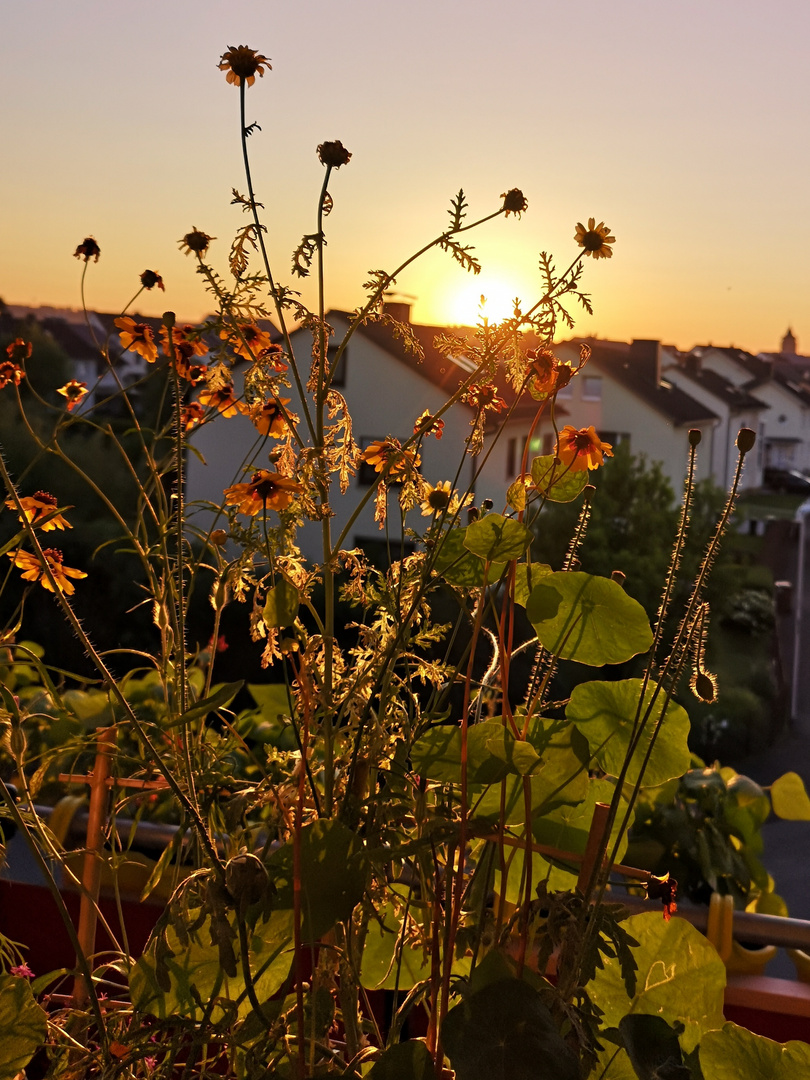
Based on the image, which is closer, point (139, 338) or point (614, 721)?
point (614, 721)

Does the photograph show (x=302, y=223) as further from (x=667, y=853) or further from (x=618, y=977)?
(x=667, y=853)

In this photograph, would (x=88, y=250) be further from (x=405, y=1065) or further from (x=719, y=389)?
(x=719, y=389)

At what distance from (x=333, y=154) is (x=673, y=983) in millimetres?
572

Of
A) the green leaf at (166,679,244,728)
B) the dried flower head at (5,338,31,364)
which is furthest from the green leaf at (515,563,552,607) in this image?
the dried flower head at (5,338,31,364)

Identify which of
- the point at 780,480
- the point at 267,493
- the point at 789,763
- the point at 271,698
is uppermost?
the point at 267,493

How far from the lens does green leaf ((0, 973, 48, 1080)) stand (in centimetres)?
63

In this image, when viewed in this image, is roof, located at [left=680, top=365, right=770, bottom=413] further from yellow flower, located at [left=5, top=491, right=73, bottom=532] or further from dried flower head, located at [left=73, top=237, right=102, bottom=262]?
yellow flower, located at [left=5, top=491, right=73, bottom=532]

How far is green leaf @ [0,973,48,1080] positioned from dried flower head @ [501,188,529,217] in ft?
1.80

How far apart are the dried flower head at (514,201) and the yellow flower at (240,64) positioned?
0.55 ft

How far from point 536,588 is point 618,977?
11.3 inches

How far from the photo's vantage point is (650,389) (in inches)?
672

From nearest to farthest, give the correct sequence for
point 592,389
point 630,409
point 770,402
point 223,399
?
point 223,399 < point 630,409 < point 592,389 < point 770,402

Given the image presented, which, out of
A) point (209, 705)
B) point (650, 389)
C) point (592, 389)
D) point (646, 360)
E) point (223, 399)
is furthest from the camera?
point (646, 360)

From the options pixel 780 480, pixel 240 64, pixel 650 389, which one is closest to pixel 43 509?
pixel 240 64
